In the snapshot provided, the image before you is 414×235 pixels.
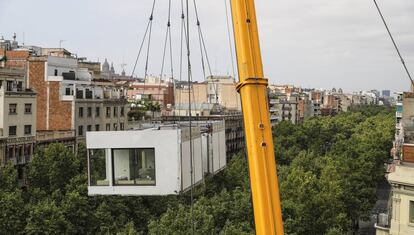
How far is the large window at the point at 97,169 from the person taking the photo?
14.6m

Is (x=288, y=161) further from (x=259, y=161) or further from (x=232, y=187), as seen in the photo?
(x=259, y=161)

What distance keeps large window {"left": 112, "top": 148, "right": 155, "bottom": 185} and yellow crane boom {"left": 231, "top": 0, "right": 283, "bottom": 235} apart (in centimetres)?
492

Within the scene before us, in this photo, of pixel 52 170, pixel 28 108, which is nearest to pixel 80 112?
pixel 28 108

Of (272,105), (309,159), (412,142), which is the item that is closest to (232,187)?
(309,159)

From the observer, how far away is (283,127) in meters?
66.8

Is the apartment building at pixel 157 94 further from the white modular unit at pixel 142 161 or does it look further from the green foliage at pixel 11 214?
the white modular unit at pixel 142 161

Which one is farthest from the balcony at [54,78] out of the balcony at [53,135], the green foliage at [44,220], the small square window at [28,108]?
the green foliage at [44,220]

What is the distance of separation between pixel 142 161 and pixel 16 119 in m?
26.5

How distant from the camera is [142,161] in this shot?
13.8 m

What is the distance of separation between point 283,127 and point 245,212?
4064cm

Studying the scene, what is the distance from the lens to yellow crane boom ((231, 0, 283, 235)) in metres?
8.92

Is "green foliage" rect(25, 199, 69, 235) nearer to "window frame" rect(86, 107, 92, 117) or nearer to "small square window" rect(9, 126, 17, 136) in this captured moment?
"small square window" rect(9, 126, 17, 136)

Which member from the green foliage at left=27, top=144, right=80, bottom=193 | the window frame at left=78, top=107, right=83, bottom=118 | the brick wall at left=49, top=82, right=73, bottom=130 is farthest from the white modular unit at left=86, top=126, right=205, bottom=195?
the window frame at left=78, top=107, right=83, bottom=118

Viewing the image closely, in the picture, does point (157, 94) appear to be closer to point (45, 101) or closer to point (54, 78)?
point (45, 101)
